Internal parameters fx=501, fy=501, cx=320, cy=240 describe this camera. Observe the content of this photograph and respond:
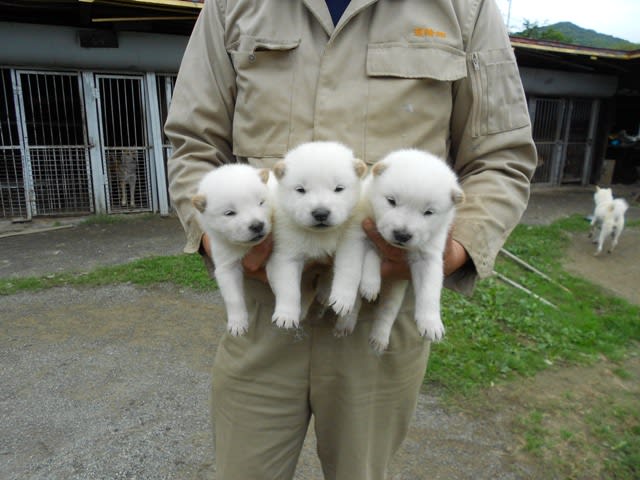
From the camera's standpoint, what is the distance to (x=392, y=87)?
1782 millimetres

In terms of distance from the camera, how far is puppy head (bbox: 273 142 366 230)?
1705mm

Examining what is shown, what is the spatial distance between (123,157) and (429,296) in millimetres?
9265

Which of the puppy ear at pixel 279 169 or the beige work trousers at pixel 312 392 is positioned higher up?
the puppy ear at pixel 279 169

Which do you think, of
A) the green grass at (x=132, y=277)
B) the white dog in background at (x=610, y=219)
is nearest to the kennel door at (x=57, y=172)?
the green grass at (x=132, y=277)

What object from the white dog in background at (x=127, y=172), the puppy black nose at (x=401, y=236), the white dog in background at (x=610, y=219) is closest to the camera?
the puppy black nose at (x=401, y=236)

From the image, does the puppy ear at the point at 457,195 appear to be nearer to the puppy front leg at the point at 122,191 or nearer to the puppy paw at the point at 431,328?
the puppy paw at the point at 431,328

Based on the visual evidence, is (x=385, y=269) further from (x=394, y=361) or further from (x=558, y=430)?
(x=558, y=430)

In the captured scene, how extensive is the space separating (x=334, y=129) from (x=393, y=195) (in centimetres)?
35

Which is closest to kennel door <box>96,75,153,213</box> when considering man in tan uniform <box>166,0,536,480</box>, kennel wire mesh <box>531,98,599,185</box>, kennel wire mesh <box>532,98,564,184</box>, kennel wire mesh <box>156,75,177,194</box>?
kennel wire mesh <box>156,75,177,194</box>

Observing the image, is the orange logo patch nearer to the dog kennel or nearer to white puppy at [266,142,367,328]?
white puppy at [266,142,367,328]

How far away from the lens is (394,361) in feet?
6.09

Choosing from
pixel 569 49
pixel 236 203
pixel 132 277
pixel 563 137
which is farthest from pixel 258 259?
pixel 563 137

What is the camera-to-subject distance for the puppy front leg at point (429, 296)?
5.61 feet

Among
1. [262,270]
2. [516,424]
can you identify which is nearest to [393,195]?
[262,270]
